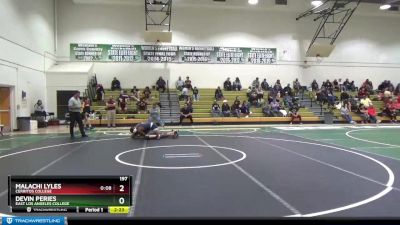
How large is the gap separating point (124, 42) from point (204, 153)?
1850 centimetres

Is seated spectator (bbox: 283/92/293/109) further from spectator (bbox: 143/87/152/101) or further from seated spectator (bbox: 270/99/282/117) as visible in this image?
spectator (bbox: 143/87/152/101)

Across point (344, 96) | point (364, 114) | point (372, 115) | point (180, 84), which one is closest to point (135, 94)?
point (180, 84)

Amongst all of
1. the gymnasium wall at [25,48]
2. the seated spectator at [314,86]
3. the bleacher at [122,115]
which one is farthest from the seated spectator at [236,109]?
the gymnasium wall at [25,48]

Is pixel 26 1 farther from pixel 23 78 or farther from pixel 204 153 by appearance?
pixel 204 153

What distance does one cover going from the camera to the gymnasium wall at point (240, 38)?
25.2 m

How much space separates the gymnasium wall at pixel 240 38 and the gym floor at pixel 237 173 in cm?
1557

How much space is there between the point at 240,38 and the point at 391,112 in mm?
11271

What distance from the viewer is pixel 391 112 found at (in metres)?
23.7

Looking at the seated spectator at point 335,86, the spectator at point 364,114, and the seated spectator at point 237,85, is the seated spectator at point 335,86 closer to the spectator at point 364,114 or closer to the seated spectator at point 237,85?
the spectator at point 364,114

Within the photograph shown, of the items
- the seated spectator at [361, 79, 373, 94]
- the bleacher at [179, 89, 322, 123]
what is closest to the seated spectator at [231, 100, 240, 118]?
the bleacher at [179, 89, 322, 123]

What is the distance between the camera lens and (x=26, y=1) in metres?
19.5

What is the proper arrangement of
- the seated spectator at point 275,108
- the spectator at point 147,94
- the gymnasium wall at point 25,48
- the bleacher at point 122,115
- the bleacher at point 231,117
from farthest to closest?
the spectator at point 147,94 < the seated spectator at point 275,108 < the bleacher at point 231,117 < the bleacher at point 122,115 < the gymnasium wall at point 25,48

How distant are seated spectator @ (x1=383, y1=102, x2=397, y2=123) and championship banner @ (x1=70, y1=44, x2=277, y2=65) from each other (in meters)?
8.30

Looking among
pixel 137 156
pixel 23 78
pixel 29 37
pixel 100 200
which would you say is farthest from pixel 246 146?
pixel 29 37
